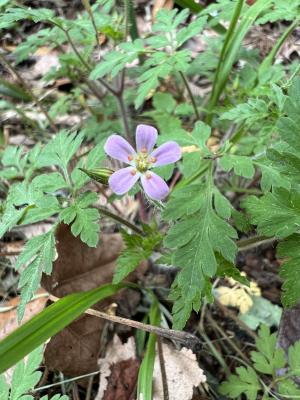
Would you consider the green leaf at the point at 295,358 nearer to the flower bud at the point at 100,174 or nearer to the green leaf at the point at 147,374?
the green leaf at the point at 147,374

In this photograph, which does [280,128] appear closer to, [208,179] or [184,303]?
[208,179]

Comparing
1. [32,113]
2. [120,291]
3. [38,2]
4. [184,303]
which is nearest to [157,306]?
[120,291]

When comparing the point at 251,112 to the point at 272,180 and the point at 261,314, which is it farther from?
the point at 261,314

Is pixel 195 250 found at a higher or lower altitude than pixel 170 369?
higher

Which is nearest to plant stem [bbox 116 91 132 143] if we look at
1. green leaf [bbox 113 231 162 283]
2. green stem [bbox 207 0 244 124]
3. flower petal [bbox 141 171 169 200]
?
green stem [bbox 207 0 244 124]

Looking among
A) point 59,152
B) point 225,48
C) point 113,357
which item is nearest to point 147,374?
point 113,357
